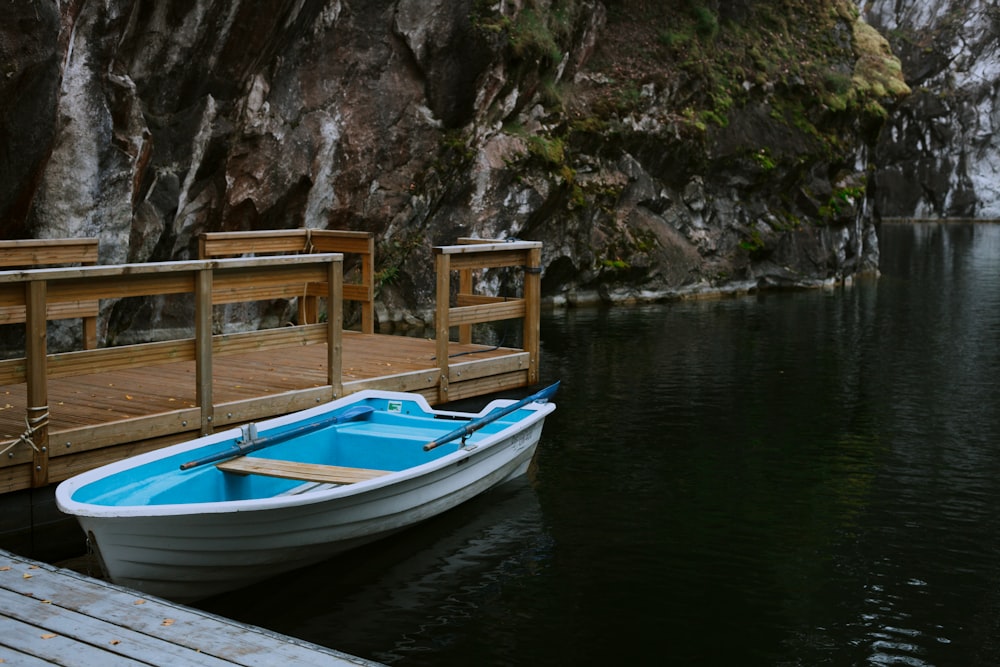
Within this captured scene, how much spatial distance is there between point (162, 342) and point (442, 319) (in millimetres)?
3996

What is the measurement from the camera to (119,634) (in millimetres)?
6840

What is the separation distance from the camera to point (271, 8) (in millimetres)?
22969

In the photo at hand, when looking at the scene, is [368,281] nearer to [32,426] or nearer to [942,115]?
[32,426]

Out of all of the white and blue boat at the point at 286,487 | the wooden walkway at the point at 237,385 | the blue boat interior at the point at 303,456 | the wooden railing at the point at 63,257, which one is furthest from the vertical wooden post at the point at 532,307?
the wooden railing at the point at 63,257

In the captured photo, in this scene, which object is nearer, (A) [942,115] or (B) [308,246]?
(B) [308,246]

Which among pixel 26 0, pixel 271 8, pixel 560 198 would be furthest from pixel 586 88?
pixel 26 0

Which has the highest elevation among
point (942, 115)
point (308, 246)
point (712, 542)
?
point (942, 115)

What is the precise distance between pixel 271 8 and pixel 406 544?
14863mm

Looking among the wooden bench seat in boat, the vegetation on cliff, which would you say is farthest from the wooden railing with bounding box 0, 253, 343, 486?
the vegetation on cliff

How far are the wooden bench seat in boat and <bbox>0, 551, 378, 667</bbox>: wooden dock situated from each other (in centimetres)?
242

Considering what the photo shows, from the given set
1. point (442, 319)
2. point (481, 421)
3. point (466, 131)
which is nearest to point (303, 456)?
point (481, 421)

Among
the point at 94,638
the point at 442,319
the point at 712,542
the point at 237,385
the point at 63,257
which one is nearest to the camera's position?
the point at 94,638

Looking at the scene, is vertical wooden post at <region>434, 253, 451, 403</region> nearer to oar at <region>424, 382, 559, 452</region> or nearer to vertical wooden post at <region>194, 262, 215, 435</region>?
oar at <region>424, 382, 559, 452</region>

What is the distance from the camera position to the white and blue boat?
8820 millimetres
